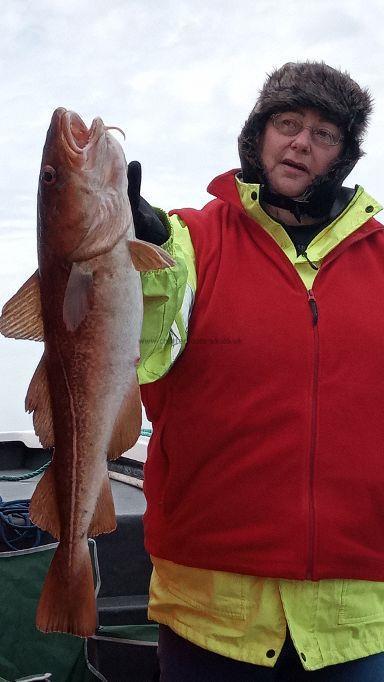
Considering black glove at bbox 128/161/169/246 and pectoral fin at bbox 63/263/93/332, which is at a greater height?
black glove at bbox 128/161/169/246

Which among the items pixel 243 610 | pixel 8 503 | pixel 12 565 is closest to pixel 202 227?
pixel 243 610

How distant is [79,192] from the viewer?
6.36 feet

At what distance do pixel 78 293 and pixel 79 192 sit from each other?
0.26m

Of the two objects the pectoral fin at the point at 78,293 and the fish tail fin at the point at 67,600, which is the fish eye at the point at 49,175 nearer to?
the pectoral fin at the point at 78,293

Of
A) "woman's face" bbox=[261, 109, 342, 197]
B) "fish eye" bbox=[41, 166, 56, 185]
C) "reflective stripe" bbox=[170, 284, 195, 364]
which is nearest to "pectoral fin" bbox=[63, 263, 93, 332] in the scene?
"fish eye" bbox=[41, 166, 56, 185]

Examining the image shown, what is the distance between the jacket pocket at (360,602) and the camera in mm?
2330

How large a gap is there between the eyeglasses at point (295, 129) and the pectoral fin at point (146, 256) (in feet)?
3.81

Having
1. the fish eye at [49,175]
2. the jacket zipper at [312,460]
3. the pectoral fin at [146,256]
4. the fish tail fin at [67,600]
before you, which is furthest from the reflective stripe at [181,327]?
the fish tail fin at [67,600]

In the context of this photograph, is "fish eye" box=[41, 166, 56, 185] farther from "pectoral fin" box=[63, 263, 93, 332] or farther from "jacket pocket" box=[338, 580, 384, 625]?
"jacket pocket" box=[338, 580, 384, 625]

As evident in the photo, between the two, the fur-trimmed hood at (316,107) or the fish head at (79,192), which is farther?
the fur-trimmed hood at (316,107)

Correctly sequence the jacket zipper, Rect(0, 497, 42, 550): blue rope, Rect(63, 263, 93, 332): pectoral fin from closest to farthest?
Rect(63, 263, 93, 332): pectoral fin < the jacket zipper < Rect(0, 497, 42, 550): blue rope

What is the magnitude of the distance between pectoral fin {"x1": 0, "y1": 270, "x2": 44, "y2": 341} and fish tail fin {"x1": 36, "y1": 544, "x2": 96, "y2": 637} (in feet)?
2.01

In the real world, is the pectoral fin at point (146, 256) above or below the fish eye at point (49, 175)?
below

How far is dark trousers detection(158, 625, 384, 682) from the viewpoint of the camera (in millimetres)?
2316
